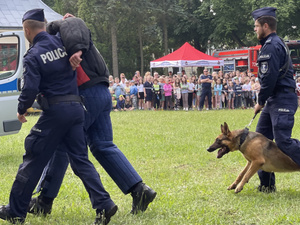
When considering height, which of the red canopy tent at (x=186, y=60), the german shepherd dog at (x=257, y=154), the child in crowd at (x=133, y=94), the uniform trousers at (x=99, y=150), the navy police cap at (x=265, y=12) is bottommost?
the child in crowd at (x=133, y=94)

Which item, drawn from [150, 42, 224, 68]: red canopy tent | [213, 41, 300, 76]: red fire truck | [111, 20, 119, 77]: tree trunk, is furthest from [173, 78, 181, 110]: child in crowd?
[111, 20, 119, 77]: tree trunk

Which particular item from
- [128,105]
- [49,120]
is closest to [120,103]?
[128,105]

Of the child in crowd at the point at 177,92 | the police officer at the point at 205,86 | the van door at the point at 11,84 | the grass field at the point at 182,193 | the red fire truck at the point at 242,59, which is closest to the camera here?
the grass field at the point at 182,193

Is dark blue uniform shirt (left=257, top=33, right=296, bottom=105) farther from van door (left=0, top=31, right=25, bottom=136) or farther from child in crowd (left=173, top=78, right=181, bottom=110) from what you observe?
child in crowd (left=173, top=78, right=181, bottom=110)

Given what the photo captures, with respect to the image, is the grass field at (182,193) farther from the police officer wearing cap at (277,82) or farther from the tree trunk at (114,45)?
the tree trunk at (114,45)

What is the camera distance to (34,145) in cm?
430

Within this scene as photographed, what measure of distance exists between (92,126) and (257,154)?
2052 mm

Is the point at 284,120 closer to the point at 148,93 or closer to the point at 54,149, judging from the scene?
the point at 54,149

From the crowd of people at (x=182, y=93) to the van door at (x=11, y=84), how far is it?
1354 centimetres

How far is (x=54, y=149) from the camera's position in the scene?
4402 millimetres

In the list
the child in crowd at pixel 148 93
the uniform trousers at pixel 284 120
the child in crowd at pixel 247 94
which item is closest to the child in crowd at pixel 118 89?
the child in crowd at pixel 148 93

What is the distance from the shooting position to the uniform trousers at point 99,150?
4566 mm

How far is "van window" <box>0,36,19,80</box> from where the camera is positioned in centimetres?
880

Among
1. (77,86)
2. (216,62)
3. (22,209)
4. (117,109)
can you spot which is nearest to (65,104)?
(77,86)
